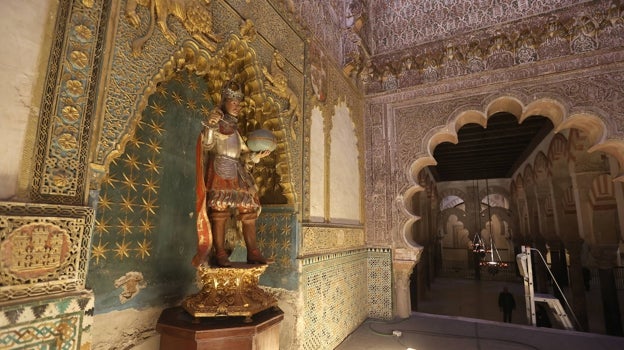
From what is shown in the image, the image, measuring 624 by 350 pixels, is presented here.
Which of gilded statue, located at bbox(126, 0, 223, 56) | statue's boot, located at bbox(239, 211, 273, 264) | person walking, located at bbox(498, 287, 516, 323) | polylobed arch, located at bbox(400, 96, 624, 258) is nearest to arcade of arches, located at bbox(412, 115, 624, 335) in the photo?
polylobed arch, located at bbox(400, 96, 624, 258)

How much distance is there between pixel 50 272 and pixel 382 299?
12.6 feet

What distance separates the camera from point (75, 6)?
4.29 feet

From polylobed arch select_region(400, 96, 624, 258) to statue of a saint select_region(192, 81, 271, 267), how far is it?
9.17 ft

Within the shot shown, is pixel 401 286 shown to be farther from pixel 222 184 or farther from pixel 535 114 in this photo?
pixel 222 184

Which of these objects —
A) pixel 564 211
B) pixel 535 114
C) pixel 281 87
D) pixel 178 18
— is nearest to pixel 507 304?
pixel 564 211

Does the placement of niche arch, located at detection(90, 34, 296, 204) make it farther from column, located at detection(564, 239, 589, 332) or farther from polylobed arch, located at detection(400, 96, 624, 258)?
column, located at detection(564, 239, 589, 332)

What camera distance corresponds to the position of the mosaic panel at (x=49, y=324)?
3.42 feet

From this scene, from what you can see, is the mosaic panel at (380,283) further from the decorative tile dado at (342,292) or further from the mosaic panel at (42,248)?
the mosaic panel at (42,248)

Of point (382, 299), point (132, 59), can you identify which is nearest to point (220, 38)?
point (132, 59)

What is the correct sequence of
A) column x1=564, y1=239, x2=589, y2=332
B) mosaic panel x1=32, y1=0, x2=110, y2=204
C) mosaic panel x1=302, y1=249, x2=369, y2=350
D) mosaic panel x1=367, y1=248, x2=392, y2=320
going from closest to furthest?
mosaic panel x1=32, y1=0, x2=110, y2=204
mosaic panel x1=302, y1=249, x2=369, y2=350
mosaic panel x1=367, y1=248, x2=392, y2=320
column x1=564, y1=239, x2=589, y2=332

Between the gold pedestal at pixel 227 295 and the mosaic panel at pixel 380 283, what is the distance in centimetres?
265

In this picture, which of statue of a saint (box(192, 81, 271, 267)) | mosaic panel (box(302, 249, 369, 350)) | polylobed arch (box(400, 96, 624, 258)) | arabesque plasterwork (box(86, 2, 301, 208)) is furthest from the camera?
polylobed arch (box(400, 96, 624, 258))

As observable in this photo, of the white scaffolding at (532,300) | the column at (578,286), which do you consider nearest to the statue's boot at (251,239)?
the white scaffolding at (532,300)

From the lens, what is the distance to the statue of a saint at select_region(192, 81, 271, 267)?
1.92m
